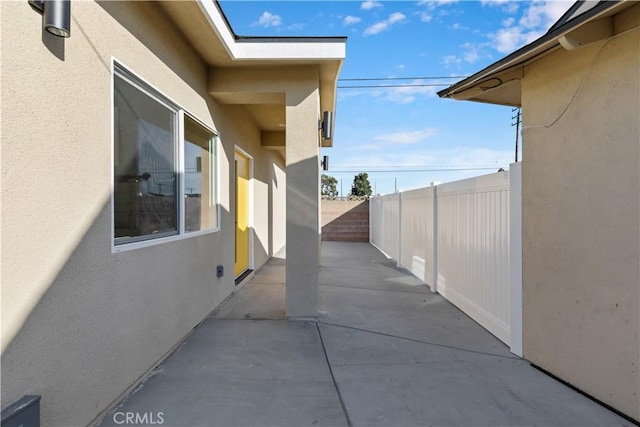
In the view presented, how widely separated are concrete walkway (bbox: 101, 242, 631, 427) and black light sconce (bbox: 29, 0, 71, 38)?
250 centimetres

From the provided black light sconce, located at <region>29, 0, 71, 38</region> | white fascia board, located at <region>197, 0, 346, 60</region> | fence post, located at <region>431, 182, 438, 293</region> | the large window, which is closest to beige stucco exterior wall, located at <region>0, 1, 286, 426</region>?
black light sconce, located at <region>29, 0, 71, 38</region>

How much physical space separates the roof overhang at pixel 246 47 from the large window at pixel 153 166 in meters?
0.85

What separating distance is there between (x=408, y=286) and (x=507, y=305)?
2.97 meters

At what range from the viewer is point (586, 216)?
2.75 metres

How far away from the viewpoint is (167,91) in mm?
3482

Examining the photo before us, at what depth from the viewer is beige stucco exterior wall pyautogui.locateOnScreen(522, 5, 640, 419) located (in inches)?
96.3

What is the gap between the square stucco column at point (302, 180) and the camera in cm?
454

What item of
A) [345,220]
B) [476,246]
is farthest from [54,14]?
[345,220]

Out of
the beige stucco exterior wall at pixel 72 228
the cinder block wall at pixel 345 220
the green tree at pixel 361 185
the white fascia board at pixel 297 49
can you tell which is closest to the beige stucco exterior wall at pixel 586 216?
the white fascia board at pixel 297 49

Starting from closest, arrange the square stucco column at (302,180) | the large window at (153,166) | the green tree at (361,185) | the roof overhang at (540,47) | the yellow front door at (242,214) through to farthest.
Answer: the roof overhang at (540,47), the large window at (153,166), the square stucco column at (302,180), the yellow front door at (242,214), the green tree at (361,185)

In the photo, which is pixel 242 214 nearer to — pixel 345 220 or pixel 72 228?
pixel 72 228

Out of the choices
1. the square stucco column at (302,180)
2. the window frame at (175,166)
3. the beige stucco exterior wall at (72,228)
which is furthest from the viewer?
the square stucco column at (302,180)

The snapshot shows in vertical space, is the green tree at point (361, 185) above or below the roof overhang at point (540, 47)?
A: above

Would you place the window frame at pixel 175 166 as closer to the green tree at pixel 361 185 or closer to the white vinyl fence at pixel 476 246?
the white vinyl fence at pixel 476 246
